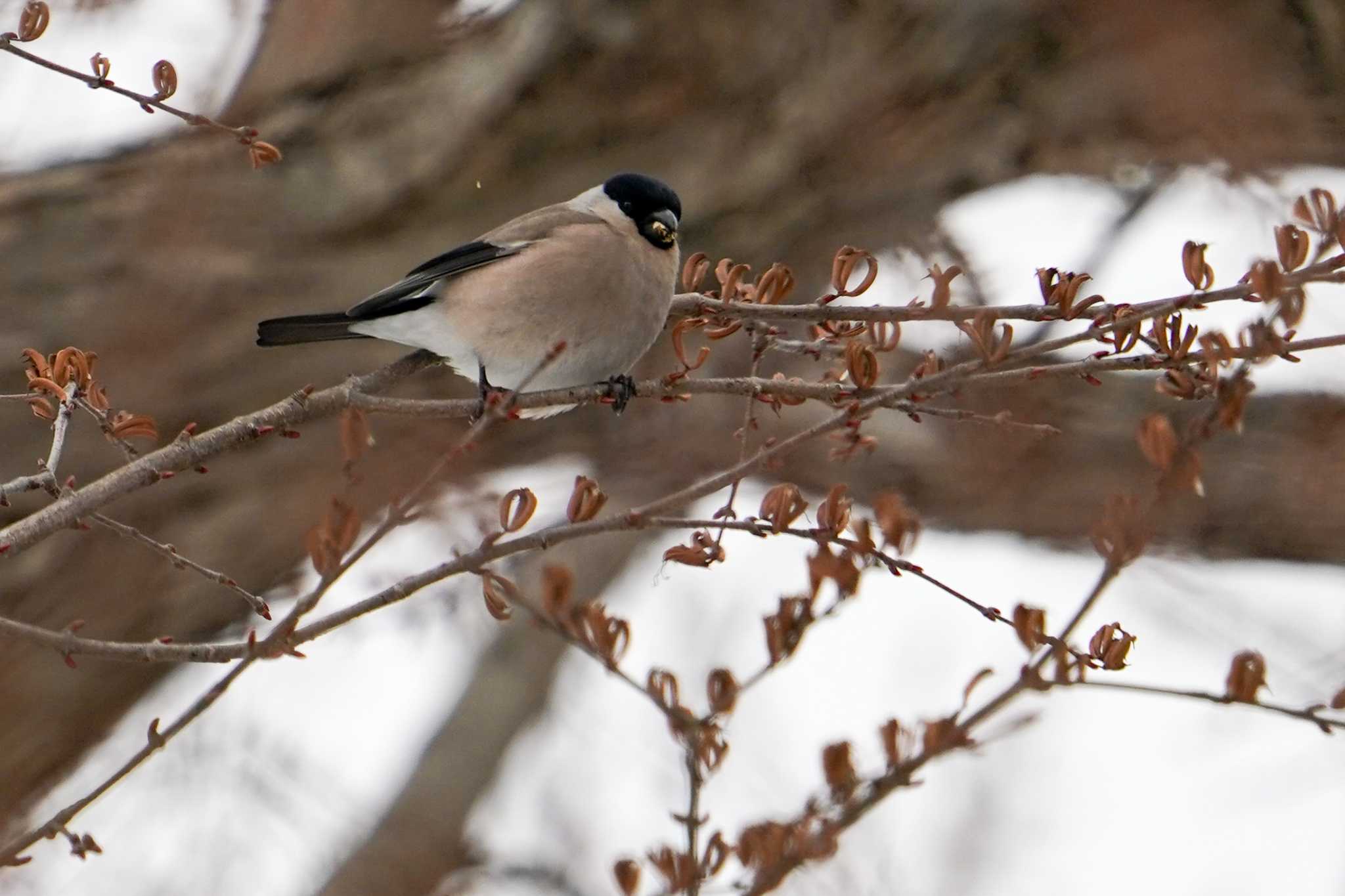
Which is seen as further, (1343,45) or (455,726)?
(455,726)

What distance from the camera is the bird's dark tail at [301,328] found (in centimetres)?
308

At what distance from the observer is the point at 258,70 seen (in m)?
3.84

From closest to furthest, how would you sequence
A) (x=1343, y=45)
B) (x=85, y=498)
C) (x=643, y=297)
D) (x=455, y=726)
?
1. (x=85, y=498)
2. (x=643, y=297)
3. (x=1343, y=45)
4. (x=455, y=726)

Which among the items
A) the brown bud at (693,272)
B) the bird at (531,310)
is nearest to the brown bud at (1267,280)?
the brown bud at (693,272)

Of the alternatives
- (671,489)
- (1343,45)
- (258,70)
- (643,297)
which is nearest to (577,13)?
(258,70)

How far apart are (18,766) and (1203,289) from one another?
10.1ft

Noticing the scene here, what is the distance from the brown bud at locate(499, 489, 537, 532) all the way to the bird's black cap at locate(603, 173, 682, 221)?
6.55ft

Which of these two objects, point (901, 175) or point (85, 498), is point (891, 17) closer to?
point (901, 175)

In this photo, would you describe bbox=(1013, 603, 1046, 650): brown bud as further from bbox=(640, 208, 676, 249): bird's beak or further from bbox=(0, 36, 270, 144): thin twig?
bbox=(640, 208, 676, 249): bird's beak

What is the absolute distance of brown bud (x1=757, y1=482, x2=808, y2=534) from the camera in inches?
63.6

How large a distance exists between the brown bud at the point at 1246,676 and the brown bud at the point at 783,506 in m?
0.50

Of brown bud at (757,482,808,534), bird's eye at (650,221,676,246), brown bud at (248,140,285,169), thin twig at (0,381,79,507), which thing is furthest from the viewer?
bird's eye at (650,221,676,246)

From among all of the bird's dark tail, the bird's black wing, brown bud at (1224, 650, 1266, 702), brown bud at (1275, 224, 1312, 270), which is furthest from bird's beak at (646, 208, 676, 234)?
brown bud at (1224, 650, 1266, 702)

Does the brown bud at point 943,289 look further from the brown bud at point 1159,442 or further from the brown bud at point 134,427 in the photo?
the brown bud at point 134,427
